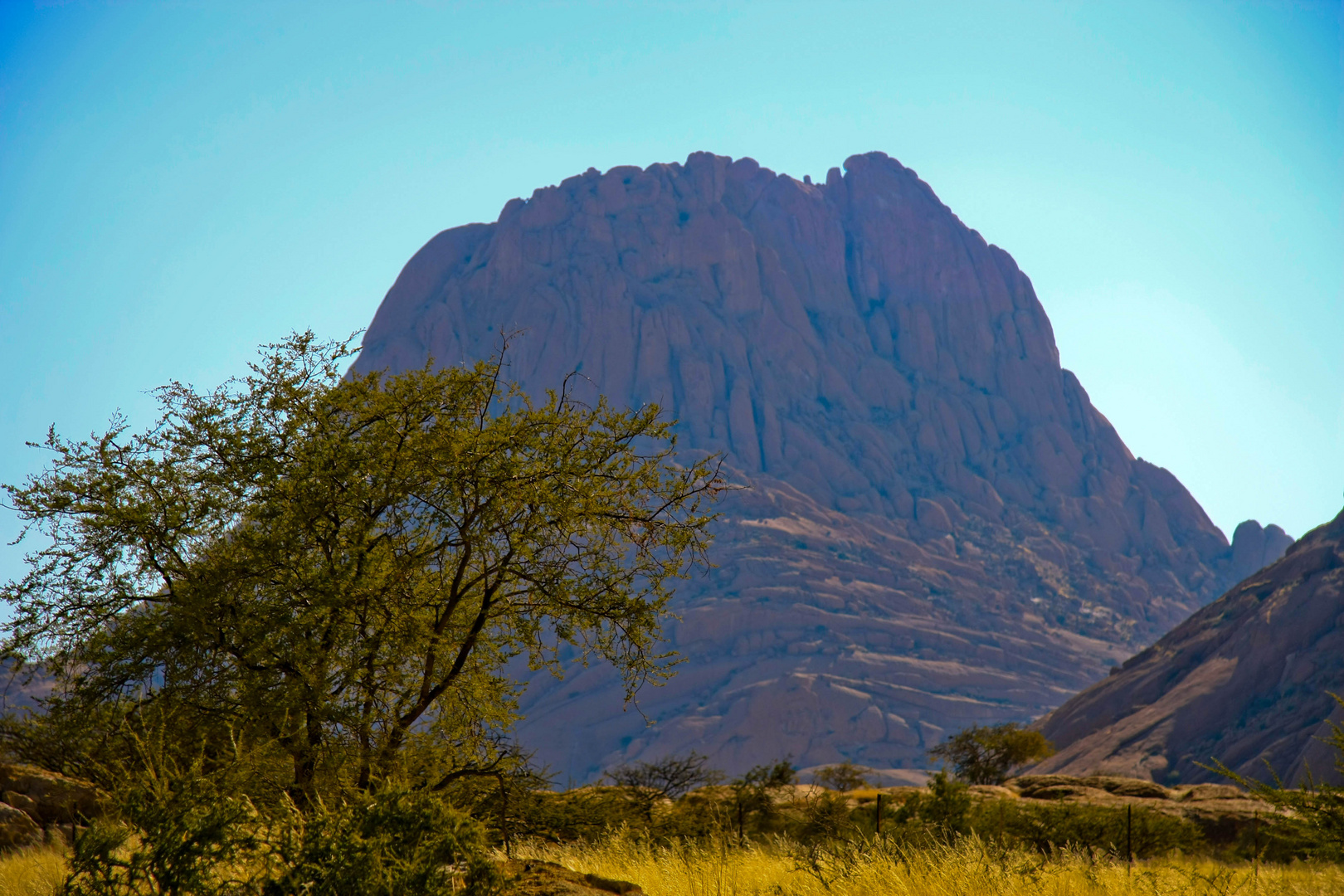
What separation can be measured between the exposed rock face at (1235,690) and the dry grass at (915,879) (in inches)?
2721

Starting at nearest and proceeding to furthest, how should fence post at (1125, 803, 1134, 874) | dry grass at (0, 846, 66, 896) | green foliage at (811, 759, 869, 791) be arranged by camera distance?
1. dry grass at (0, 846, 66, 896)
2. fence post at (1125, 803, 1134, 874)
3. green foliage at (811, 759, 869, 791)

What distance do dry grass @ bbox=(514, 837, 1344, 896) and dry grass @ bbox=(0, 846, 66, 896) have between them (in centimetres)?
430

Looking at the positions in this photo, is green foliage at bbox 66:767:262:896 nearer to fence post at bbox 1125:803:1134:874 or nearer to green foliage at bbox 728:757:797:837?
fence post at bbox 1125:803:1134:874

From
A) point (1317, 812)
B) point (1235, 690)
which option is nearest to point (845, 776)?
point (1317, 812)

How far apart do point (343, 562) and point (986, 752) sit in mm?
50928

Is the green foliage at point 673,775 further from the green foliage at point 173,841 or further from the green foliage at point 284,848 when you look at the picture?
the green foliage at point 173,841

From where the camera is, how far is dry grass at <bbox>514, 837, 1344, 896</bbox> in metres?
8.66

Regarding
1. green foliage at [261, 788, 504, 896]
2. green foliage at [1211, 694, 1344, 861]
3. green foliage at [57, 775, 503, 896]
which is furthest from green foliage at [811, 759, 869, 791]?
green foliage at [57, 775, 503, 896]

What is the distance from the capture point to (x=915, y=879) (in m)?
8.83

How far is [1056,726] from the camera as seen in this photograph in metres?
94.0

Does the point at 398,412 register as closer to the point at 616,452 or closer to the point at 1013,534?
the point at 616,452

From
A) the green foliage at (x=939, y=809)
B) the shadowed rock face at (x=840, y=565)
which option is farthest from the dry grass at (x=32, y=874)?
the shadowed rock face at (x=840, y=565)

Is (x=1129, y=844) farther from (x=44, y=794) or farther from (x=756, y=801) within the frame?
(x=44, y=794)

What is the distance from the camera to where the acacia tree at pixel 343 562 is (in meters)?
10.0
